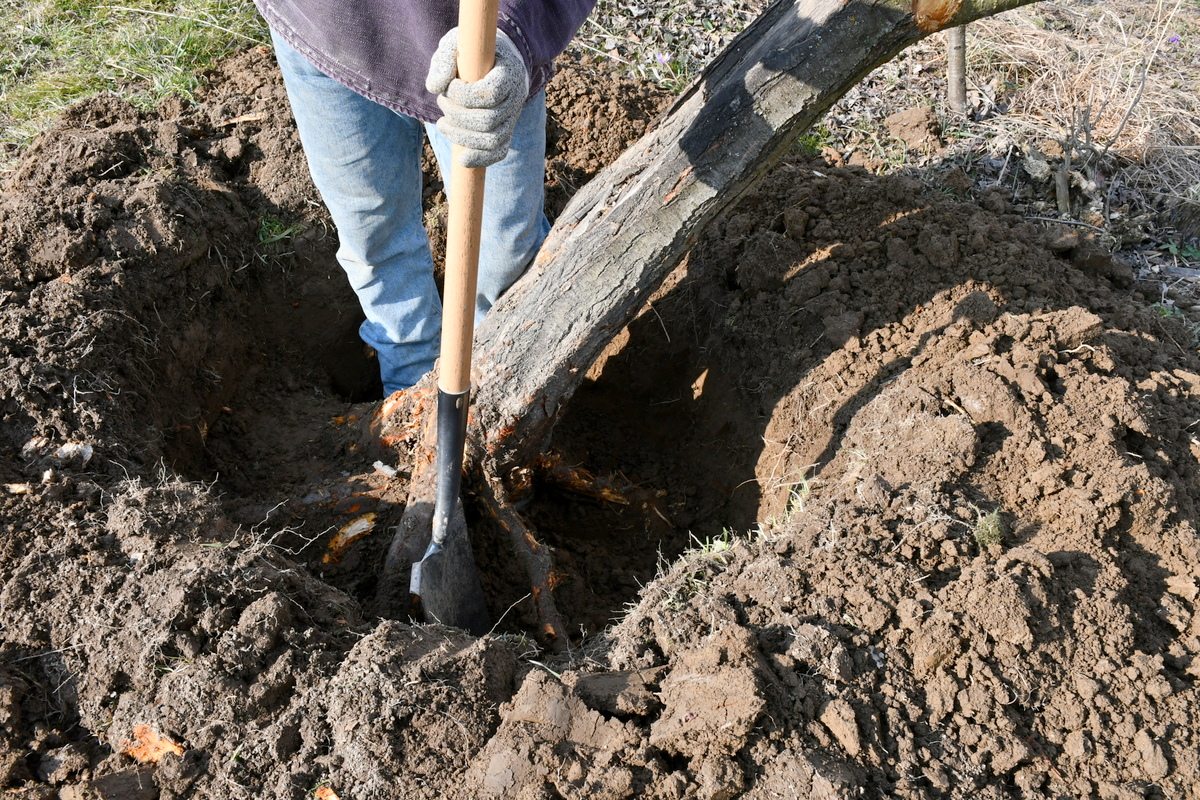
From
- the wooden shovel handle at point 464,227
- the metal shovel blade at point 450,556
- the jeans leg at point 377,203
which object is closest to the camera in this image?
the wooden shovel handle at point 464,227

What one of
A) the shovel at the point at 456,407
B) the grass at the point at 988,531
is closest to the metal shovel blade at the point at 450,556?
the shovel at the point at 456,407

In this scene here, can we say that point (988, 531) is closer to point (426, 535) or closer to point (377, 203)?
point (426, 535)

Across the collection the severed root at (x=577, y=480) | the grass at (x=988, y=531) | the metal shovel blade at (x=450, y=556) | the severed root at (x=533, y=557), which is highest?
the grass at (x=988, y=531)

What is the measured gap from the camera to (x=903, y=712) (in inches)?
65.7

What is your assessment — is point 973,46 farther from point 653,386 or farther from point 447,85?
point 447,85

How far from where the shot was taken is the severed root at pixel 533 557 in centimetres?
234

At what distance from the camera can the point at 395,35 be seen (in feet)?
6.68

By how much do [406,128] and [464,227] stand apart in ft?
3.04

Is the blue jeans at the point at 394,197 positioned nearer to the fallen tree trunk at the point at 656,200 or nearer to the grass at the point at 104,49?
the fallen tree trunk at the point at 656,200

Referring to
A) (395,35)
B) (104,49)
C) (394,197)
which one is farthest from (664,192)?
(104,49)

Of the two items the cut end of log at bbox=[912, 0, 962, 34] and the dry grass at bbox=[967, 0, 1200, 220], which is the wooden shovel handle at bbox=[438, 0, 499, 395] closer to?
the cut end of log at bbox=[912, 0, 962, 34]

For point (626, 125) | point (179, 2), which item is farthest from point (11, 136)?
point (626, 125)

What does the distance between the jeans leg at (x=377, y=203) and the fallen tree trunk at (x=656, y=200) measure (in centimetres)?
53

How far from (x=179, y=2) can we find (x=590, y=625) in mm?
3644
